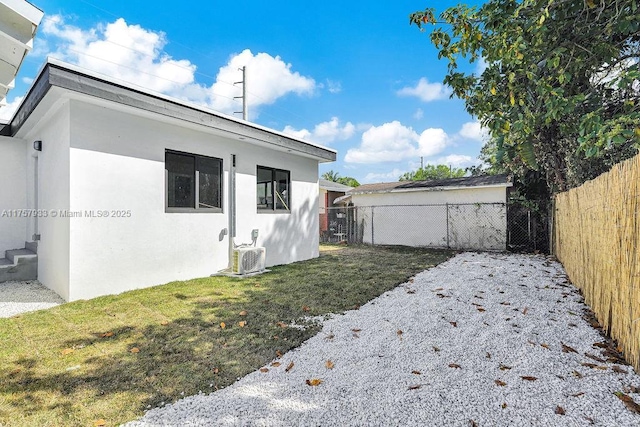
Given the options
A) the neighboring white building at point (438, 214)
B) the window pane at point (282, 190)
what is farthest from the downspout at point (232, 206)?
the neighboring white building at point (438, 214)

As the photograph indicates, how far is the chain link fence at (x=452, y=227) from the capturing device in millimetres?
11227

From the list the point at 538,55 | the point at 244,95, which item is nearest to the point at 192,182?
the point at 538,55

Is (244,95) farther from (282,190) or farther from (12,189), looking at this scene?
(12,189)

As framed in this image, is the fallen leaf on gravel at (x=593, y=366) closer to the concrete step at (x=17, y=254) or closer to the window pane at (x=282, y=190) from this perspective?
the window pane at (x=282, y=190)

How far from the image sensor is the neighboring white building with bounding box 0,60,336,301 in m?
4.76

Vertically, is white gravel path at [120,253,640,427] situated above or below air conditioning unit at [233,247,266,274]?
below

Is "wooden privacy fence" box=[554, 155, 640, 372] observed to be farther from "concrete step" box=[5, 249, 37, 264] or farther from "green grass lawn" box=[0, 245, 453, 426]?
"concrete step" box=[5, 249, 37, 264]

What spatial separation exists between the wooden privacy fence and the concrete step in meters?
9.01

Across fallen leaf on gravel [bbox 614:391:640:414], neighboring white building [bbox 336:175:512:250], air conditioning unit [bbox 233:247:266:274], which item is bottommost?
fallen leaf on gravel [bbox 614:391:640:414]

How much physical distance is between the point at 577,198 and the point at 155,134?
751 cm

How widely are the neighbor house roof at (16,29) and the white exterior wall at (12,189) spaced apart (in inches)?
184

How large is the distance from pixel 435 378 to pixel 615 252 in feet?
7.60

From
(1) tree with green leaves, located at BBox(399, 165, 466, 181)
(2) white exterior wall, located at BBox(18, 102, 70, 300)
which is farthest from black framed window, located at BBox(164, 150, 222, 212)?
(1) tree with green leaves, located at BBox(399, 165, 466, 181)

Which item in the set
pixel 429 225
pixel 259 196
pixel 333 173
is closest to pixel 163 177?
pixel 259 196
